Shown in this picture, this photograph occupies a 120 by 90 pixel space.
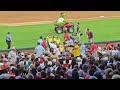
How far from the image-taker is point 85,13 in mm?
29312

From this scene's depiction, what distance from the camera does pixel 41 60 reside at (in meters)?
10.8

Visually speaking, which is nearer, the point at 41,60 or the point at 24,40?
the point at 41,60

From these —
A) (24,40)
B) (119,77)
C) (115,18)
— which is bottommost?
(119,77)

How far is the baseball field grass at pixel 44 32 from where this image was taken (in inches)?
744

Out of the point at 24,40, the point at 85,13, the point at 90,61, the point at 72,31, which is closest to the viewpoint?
the point at 90,61

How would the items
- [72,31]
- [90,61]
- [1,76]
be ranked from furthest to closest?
[72,31]
[90,61]
[1,76]

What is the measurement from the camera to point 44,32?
20906mm

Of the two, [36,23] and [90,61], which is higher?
[36,23]

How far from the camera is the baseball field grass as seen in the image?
1889 centimetres
